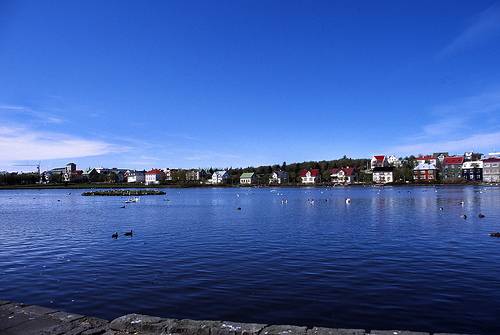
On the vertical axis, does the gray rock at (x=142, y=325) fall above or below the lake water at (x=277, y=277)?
above

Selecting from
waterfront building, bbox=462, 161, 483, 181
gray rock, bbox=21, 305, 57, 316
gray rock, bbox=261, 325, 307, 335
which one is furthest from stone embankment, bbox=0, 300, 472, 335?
waterfront building, bbox=462, 161, 483, 181

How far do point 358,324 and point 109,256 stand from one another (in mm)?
15426

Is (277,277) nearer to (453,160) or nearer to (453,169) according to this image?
(453,169)

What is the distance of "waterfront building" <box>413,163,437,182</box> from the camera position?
191625 millimetres

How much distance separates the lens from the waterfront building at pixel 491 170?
17955 cm

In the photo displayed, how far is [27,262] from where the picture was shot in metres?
20.7

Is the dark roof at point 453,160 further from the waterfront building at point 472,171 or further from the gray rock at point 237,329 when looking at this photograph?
the gray rock at point 237,329

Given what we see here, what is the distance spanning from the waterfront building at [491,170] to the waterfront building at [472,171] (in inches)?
235

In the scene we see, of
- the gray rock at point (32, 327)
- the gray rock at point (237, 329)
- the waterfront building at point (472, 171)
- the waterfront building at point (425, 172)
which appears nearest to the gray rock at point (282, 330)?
the gray rock at point (237, 329)

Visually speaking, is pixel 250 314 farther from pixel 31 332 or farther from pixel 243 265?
pixel 243 265

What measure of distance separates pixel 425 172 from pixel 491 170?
1071 inches

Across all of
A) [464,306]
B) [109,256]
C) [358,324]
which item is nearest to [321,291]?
[358,324]

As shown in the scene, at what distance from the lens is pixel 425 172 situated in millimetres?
193125

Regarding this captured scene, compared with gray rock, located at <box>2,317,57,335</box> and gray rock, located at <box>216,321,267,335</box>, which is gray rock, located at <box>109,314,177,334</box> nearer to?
gray rock, located at <box>216,321,267,335</box>
